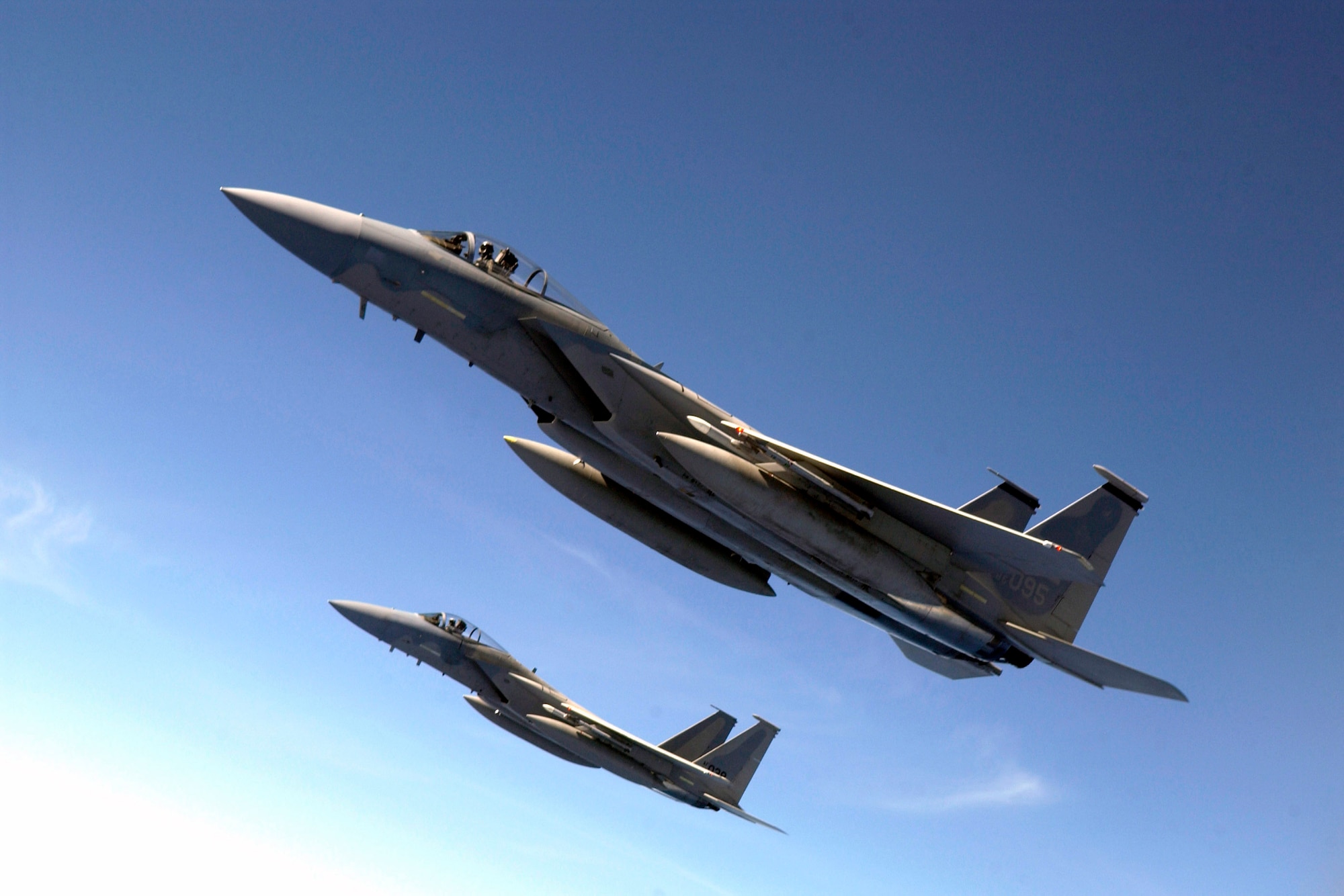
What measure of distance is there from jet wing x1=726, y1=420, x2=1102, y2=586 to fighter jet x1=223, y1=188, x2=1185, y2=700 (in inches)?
1.5

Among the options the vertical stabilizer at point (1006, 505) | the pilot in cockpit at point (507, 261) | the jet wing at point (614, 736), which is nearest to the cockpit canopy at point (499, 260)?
the pilot in cockpit at point (507, 261)

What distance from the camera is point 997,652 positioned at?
18312 millimetres

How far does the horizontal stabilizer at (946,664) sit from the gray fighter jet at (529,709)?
1192cm

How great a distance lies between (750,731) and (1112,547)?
19.9m

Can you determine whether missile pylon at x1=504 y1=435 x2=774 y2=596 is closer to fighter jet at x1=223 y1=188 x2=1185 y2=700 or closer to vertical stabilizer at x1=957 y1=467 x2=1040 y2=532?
fighter jet at x1=223 y1=188 x2=1185 y2=700

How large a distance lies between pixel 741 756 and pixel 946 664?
1631 cm

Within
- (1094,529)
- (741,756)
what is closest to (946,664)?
(1094,529)

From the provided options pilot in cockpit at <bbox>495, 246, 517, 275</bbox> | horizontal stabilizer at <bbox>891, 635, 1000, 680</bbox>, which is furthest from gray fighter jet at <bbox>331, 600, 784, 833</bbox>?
pilot in cockpit at <bbox>495, 246, 517, 275</bbox>

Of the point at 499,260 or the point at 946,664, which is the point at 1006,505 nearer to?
the point at 946,664

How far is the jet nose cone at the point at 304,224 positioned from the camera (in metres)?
13.3

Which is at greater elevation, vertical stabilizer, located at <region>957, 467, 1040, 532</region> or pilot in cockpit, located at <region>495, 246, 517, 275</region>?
vertical stabilizer, located at <region>957, 467, 1040, 532</region>

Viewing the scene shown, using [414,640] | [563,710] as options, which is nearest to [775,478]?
[563,710]

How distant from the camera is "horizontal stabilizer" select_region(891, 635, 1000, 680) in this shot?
19.7m

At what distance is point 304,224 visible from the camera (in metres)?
13.5
